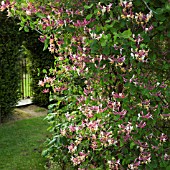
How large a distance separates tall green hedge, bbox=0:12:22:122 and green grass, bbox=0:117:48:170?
496mm

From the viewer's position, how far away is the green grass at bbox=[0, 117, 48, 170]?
500 centimetres

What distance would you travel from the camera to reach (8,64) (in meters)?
7.47

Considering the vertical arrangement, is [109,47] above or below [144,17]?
below

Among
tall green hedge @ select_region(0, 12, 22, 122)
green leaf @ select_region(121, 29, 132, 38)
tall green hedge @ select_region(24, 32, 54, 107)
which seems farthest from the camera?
tall green hedge @ select_region(24, 32, 54, 107)

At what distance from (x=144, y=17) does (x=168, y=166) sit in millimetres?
1194

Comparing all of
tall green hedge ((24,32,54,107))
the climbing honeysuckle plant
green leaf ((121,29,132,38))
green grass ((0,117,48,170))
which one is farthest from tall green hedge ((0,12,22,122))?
green leaf ((121,29,132,38))

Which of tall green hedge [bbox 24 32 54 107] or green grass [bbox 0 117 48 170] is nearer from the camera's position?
green grass [bbox 0 117 48 170]

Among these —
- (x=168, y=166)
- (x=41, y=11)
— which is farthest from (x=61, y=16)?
(x=168, y=166)

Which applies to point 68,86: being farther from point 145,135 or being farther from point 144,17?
point 144,17

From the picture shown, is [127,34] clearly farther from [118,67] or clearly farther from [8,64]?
[8,64]

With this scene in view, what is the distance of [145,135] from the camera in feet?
8.55

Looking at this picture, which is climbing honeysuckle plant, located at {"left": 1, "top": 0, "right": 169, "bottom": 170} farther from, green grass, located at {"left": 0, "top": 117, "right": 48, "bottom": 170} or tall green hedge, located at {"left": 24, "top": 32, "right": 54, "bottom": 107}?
tall green hedge, located at {"left": 24, "top": 32, "right": 54, "bottom": 107}

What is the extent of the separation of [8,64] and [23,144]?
223 centimetres

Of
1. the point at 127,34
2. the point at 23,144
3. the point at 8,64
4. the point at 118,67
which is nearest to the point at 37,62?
the point at 8,64
